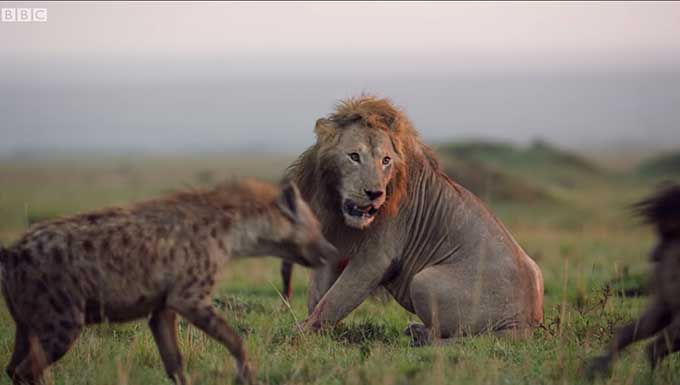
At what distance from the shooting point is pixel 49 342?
5.44 meters

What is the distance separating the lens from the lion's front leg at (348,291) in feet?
24.4

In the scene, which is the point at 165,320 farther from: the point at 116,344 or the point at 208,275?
the point at 116,344

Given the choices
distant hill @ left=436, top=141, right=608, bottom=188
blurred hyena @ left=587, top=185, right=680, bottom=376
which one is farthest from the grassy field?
distant hill @ left=436, top=141, right=608, bottom=188

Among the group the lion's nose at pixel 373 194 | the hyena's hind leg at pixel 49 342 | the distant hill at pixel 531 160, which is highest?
the lion's nose at pixel 373 194

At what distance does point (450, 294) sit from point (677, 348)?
1781 millimetres

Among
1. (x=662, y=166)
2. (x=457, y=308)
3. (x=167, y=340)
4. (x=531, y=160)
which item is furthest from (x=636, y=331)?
(x=662, y=166)

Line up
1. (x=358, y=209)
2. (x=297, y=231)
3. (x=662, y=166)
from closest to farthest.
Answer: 1. (x=297, y=231)
2. (x=358, y=209)
3. (x=662, y=166)

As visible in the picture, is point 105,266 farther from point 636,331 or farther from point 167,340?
point 636,331

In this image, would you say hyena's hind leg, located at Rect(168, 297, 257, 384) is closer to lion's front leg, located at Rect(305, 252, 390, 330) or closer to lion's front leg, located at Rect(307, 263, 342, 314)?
lion's front leg, located at Rect(305, 252, 390, 330)

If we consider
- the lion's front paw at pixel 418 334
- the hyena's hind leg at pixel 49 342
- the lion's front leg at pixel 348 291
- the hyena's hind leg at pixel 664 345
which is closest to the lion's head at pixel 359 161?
the lion's front leg at pixel 348 291

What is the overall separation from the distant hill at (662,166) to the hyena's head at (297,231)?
37.5 meters

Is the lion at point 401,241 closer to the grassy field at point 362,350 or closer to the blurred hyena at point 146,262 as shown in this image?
the grassy field at point 362,350

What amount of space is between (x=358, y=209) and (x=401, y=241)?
67cm

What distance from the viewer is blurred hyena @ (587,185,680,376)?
5.80 meters
